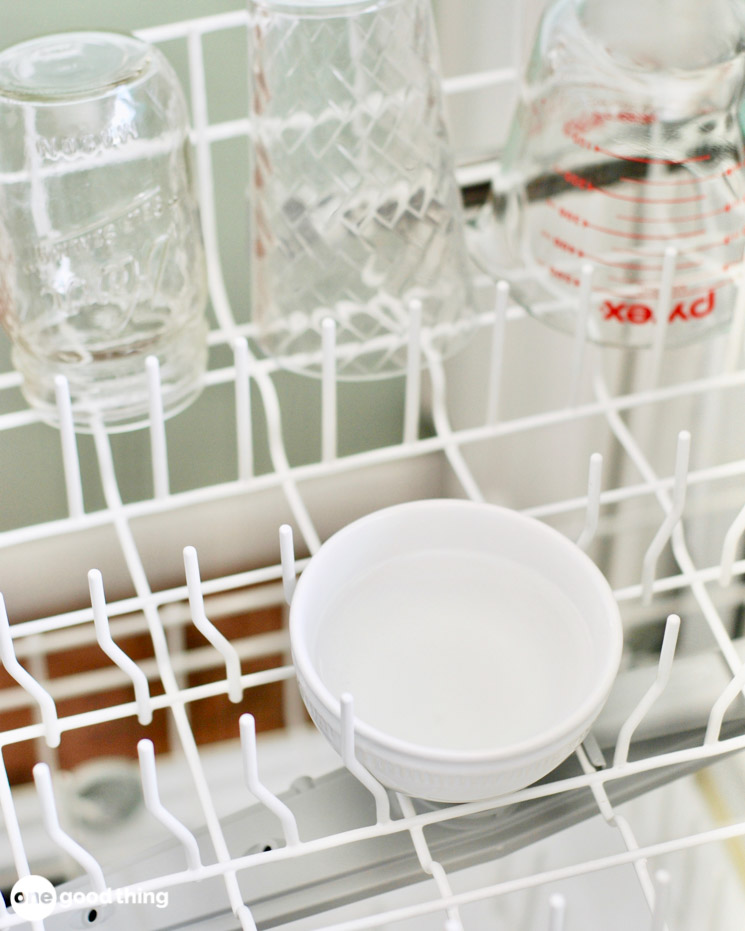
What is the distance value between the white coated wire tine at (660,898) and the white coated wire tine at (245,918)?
0.14m

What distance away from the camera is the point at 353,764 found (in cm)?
45

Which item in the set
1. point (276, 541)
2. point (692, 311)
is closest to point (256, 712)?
point (276, 541)

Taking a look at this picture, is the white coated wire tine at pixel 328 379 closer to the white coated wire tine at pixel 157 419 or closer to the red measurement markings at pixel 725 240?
the white coated wire tine at pixel 157 419

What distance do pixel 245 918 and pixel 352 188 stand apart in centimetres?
33

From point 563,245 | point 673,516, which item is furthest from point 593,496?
point 563,245

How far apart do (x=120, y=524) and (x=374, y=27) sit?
10.0 inches

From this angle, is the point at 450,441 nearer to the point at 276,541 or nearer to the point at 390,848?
the point at 390,848

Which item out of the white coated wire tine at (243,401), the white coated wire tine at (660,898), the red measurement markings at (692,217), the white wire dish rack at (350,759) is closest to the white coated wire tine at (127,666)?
the white wire dish rack at (350,759)

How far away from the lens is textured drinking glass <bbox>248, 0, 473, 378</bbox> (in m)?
0.56

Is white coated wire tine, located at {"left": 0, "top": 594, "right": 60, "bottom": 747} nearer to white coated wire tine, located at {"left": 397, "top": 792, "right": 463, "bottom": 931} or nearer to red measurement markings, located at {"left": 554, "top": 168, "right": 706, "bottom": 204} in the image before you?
white coated wire tine, located at {"left": 397, "top": 792, "right": 463, "bottom": 931}

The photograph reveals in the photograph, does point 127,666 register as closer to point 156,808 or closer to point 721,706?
point 156,808

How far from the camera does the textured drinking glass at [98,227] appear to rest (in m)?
0.53

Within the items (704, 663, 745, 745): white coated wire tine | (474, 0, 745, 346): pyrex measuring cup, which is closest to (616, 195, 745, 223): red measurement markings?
(474, 0, 745, 346): pyrex measuring cup

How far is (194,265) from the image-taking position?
59 cm
